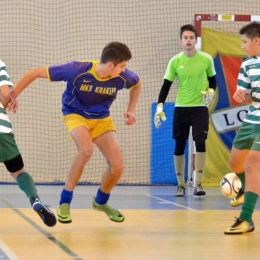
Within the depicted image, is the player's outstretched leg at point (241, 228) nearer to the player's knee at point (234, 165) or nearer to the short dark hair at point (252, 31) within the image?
the player's knee at point (234, 165)

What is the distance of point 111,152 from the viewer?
18.9 ft

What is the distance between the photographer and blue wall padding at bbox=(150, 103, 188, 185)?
1115cm

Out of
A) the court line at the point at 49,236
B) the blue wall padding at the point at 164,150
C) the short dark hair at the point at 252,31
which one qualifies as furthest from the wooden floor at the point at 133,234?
the blue wall padding at the point at 164,150

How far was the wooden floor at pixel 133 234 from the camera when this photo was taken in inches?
170

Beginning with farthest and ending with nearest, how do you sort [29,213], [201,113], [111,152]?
[201,113], [29,213], [111,152]

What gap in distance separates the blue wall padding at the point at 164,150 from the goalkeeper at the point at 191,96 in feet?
7.03

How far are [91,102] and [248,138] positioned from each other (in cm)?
134

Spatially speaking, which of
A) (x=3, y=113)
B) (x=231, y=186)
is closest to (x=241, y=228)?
(x=231, y=186)

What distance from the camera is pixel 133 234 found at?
17.3 ft

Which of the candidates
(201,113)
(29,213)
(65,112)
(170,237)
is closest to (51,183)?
(201,113)

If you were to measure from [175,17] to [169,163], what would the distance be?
2.51m

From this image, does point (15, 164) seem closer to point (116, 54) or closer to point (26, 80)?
point (26, 80)

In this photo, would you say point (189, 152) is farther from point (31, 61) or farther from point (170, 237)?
point (170, 237)

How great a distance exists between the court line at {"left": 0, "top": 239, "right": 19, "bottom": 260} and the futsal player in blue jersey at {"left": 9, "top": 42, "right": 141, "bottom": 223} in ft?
3.55
